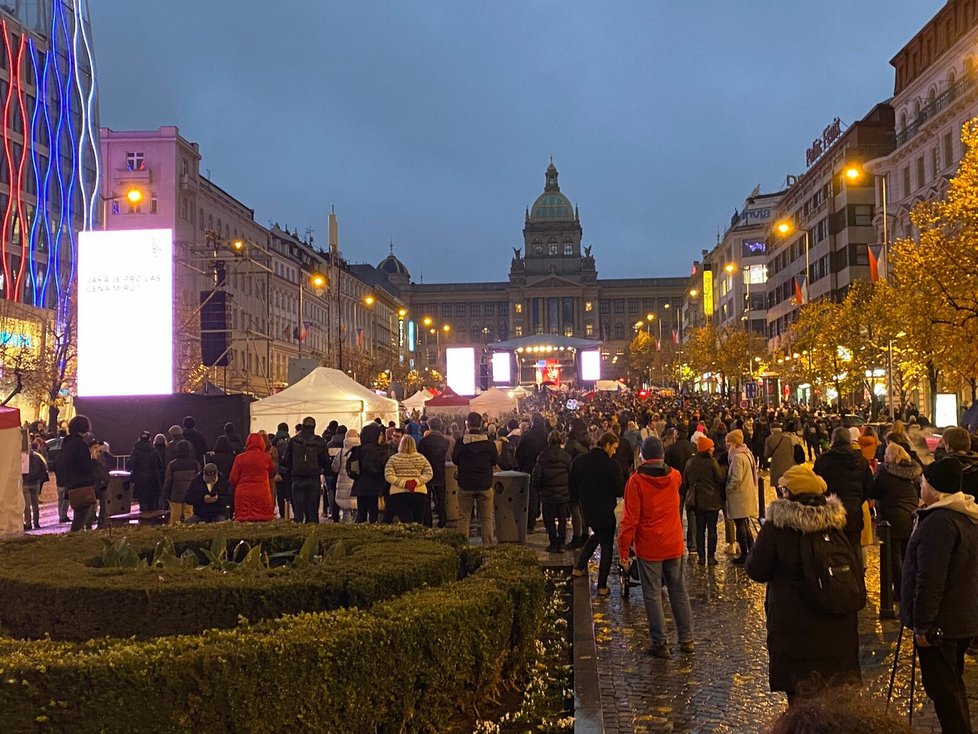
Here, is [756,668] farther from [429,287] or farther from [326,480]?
[429,287]

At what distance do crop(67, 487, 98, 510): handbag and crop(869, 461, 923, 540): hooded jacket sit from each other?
10715 mm

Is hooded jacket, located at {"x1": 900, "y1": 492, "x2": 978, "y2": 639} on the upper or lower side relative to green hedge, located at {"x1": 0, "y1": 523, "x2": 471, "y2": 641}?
upper

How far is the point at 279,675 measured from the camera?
5688 millimetres

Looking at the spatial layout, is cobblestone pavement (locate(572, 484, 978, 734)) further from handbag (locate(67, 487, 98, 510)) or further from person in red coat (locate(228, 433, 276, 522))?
handbag (locate(67, 487, 98, 510))

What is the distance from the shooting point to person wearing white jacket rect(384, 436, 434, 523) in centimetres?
1433

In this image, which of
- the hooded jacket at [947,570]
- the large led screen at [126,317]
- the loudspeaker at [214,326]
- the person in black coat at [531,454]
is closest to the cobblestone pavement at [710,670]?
the hooded jacket at [947,570]

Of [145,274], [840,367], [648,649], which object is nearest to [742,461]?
[648,649]

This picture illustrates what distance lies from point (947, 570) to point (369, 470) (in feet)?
35.7

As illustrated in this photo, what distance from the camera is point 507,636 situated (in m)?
7.55

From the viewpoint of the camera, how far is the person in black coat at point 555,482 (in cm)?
1580

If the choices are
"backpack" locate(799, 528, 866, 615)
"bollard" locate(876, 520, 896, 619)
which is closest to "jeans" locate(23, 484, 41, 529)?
"bollard" locate(876, 520, 896, 619)

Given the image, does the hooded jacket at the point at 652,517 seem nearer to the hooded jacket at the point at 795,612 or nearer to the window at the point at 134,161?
the hooded jacket at the point at 795,612

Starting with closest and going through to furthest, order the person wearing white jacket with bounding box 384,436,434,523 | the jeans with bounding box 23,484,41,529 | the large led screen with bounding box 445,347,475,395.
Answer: the person wearing white jacket with bounding box 384,436,434,523
the jeans with bounding box 23,484,41,529
the large led screen with bounding box 445,347,475,395

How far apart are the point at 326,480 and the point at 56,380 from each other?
826 inches
